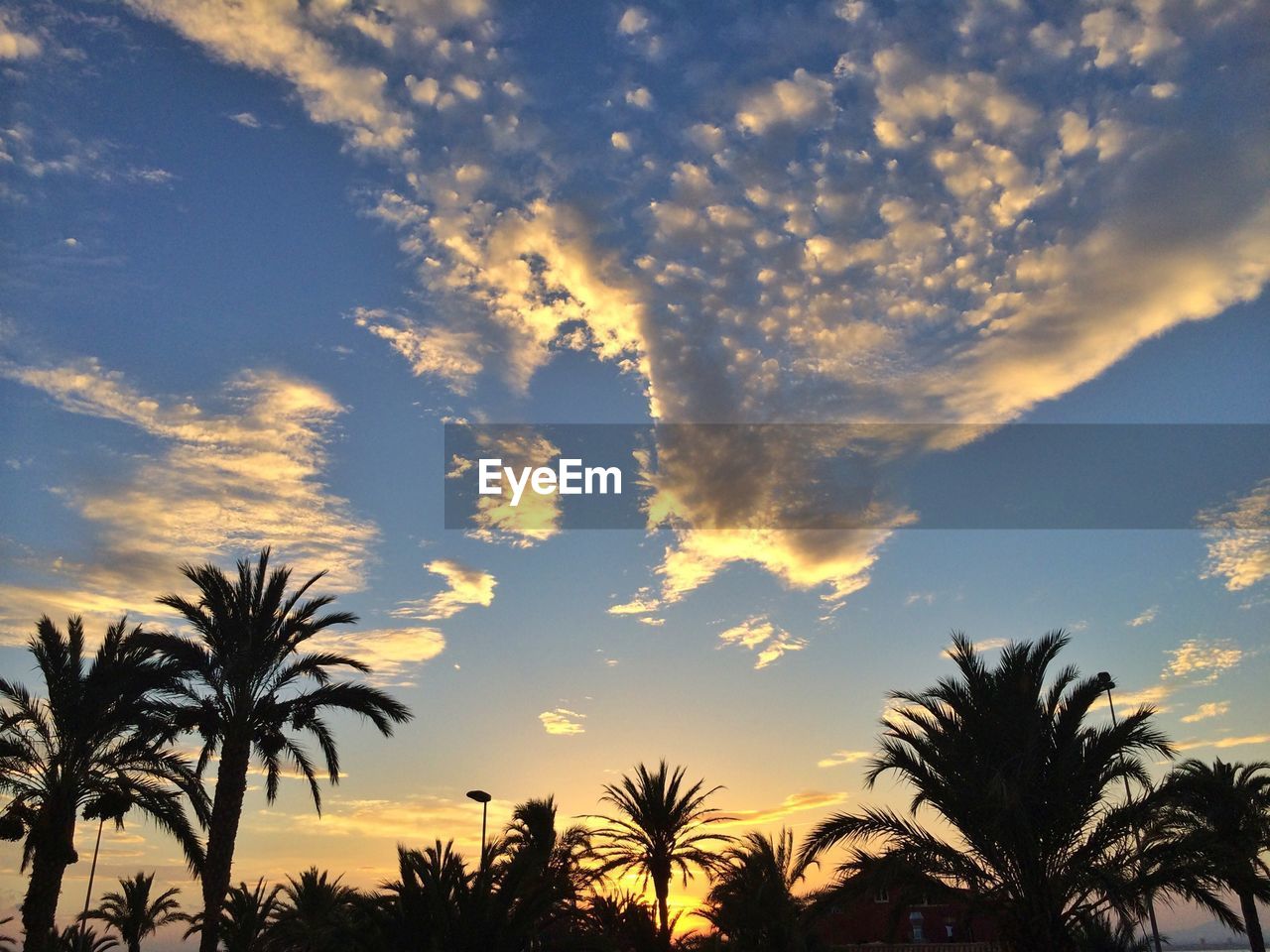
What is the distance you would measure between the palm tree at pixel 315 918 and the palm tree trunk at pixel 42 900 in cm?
612

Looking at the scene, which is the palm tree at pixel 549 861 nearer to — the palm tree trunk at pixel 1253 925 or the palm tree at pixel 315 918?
the palm tree at pixel 315 918

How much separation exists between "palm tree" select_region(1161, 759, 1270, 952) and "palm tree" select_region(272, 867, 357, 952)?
1606cm

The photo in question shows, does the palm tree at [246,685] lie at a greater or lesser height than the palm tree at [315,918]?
greater

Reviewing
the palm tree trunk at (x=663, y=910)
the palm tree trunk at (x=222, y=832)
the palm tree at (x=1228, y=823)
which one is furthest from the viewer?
the palm tree trunk at (x=663, y=910)

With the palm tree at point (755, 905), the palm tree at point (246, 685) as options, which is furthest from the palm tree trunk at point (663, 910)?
the palm tree at point (246, 685)

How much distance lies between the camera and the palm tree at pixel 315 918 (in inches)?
741

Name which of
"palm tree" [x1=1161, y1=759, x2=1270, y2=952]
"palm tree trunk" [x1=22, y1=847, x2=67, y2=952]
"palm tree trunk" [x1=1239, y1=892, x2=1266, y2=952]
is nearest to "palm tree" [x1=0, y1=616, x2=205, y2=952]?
"palm tree trunk" [x1=22, y1=847, x2=67, y2=952]

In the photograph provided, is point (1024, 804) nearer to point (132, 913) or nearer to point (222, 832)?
point (222, 832)

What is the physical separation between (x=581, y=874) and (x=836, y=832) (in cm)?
1699

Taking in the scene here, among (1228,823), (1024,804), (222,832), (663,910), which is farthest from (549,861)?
(1228,823)

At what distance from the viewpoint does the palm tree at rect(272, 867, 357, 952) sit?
61.8 feet

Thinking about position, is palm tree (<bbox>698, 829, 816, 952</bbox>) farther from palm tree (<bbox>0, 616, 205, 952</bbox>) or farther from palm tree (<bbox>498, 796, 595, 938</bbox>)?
palm tree (<bbox>0, 616, 205, 952</bbox>)

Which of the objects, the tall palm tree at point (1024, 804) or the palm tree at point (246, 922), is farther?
the palm tree at point (246, 922)

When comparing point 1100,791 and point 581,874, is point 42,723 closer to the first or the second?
point 581,874
